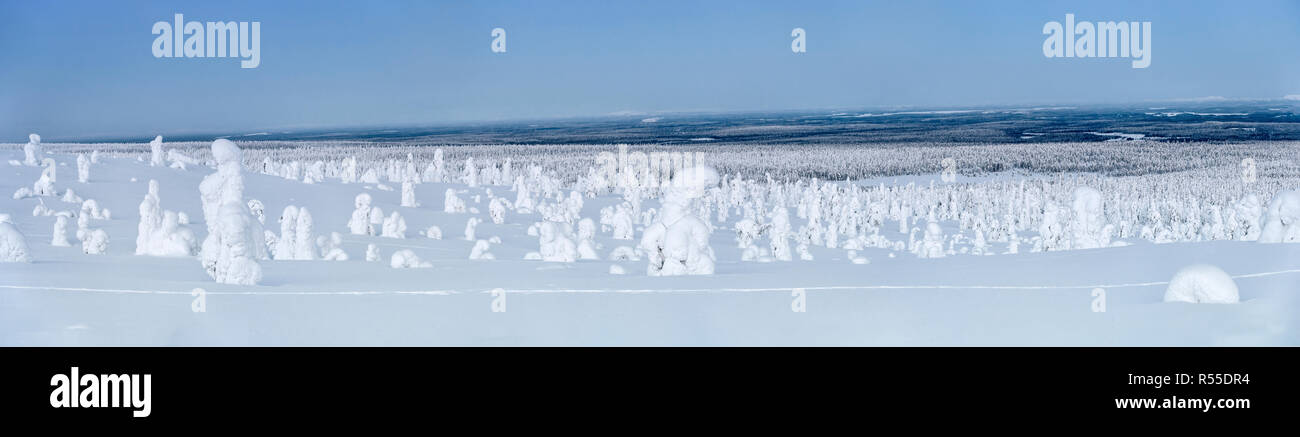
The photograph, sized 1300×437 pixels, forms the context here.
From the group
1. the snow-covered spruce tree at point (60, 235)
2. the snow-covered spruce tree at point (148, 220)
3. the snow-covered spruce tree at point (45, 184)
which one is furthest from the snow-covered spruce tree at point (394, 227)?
the snow-covered spruce tree at point (45, 184)

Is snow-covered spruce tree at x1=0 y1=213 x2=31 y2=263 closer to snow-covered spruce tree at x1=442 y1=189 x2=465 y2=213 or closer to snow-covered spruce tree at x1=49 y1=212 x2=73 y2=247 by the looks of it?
snow-covered spruce tree at x1=49 y1=212 x2=73 y2=247

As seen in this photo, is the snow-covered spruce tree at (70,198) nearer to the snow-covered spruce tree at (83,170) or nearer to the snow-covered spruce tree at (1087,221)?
the snow-covered spruce tree at (83,170)

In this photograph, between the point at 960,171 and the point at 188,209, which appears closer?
the point at 188,209

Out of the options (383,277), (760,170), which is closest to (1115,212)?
(760,170)

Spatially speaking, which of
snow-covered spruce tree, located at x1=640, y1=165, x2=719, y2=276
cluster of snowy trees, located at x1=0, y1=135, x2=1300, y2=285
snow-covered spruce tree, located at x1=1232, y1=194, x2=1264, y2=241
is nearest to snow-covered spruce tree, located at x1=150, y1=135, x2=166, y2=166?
cluster of snowy trees, located at x1=0, y1=135, x2=1300, y2=285

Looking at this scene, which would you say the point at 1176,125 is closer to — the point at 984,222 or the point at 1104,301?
the point at 984,222

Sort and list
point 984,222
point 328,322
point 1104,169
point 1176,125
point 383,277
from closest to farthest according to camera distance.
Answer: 1. point 328,322
2. point 383,277
3. point 984,222
4. point 1104,169
5. point 1176,125
